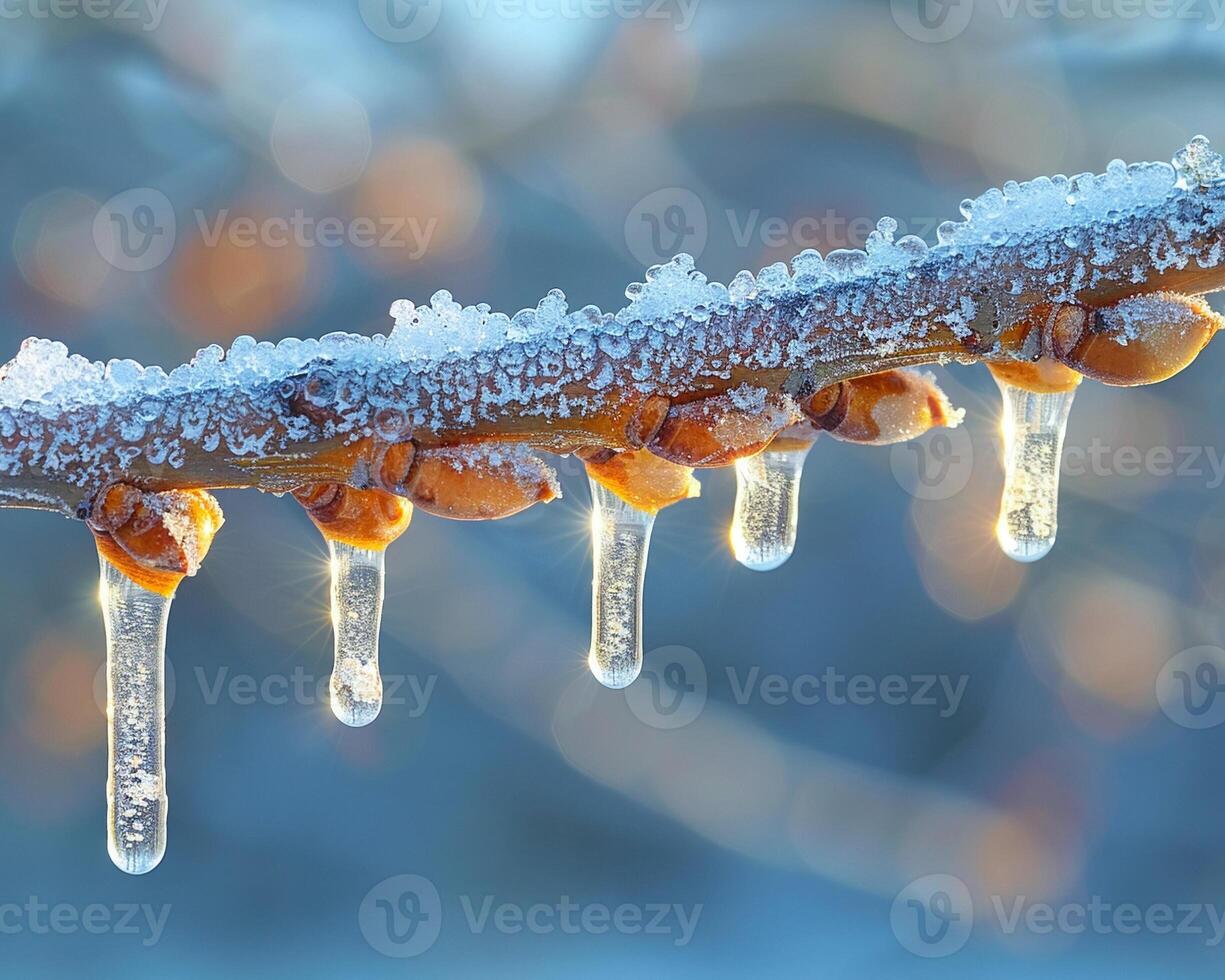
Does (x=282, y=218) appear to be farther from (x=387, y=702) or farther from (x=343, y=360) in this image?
(x=343, y=360)

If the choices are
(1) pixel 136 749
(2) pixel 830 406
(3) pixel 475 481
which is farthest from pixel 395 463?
(1) pixel 136 749

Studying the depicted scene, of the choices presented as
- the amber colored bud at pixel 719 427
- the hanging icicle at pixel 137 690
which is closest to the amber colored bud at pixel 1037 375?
the amber colored bud at pixel 719 427

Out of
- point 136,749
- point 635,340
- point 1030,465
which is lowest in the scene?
point 136,749

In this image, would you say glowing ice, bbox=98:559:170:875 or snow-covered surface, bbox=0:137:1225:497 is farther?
glowing ice, bbox=98:559:170:875

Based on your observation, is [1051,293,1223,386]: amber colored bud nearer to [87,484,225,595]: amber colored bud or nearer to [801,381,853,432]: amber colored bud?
[801,381,853,432]: amber colored bud

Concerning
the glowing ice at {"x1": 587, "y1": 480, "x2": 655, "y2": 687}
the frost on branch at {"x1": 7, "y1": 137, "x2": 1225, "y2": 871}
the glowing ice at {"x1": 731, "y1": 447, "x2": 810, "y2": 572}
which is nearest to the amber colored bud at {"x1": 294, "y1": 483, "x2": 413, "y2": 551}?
the frost on branch at {"x1": 7, "y1": 137, "x2": 1225, "y2": 871}

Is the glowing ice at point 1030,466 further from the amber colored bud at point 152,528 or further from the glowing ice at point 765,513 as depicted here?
the amber colored bud at point 152,528

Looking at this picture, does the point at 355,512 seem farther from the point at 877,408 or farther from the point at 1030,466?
the point at 1030,466
